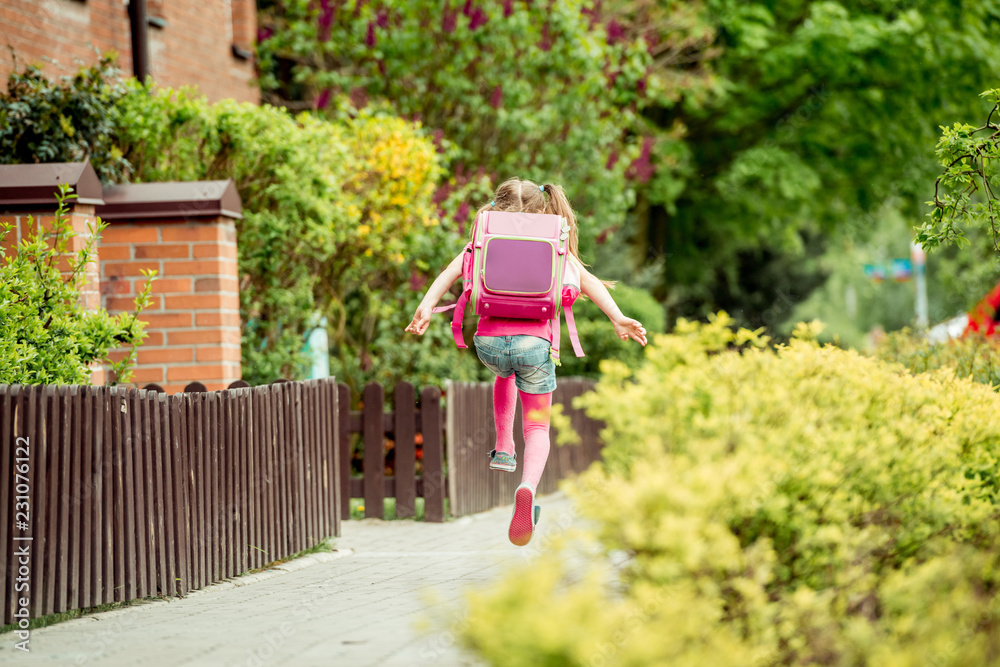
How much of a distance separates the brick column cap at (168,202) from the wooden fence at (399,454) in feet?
7.17

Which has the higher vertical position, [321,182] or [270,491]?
[321,182]

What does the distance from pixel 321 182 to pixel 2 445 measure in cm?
434

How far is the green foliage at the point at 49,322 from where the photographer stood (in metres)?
4.77

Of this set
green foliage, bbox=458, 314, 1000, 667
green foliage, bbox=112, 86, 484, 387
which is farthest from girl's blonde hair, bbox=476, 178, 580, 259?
green foliage, bbox=112, 86, 484, 387

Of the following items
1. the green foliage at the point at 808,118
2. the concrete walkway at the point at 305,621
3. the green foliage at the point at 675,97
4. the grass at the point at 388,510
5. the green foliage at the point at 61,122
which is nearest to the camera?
the concrete walkway at the point at 305,621

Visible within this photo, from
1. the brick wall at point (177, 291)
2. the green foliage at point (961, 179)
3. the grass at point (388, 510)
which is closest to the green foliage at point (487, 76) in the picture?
the grass at point (388, 510)

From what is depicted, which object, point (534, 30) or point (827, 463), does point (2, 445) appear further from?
point (534, 30)

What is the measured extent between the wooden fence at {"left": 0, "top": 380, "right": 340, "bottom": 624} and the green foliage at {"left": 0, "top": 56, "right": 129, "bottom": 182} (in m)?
2.41

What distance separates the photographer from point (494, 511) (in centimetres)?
973

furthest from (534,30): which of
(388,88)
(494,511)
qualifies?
(494,511)

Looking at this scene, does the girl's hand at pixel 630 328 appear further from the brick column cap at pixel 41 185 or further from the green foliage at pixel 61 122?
the green foliage at pixel 61 122

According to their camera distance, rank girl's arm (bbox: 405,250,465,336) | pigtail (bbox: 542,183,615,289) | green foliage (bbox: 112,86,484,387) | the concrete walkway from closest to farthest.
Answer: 1. the concrete walkway
2. girl's arm (bbox: 405,250,465,336)
3. pigtail (bbox: 542,183,615,289)
4. green foliage (bbox: 112,86,484,387)

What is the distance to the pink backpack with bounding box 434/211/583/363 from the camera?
522 centimetres

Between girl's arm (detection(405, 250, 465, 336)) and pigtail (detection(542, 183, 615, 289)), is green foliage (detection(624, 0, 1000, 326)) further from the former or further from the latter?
girl's arm (detection(405, 250, 465, 336))
